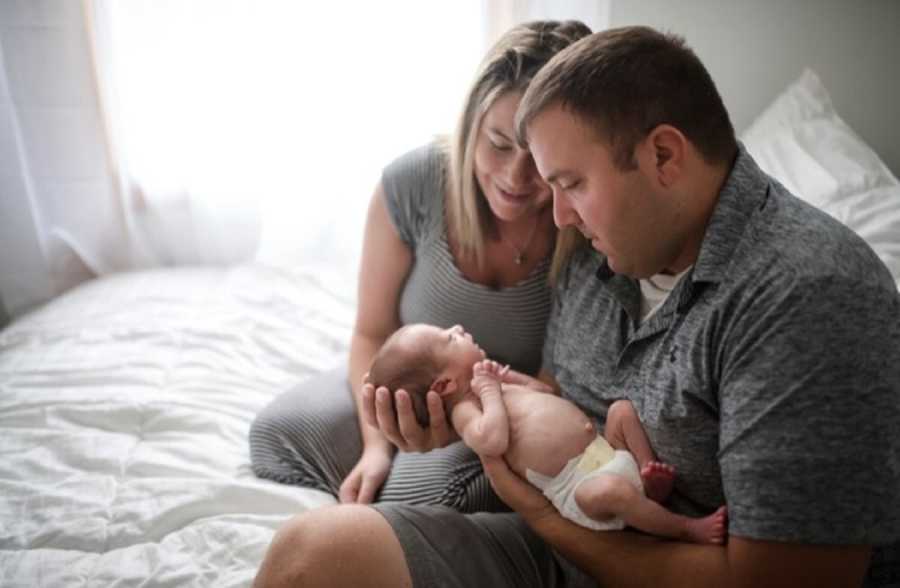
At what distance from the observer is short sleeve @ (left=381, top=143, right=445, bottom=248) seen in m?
1.41

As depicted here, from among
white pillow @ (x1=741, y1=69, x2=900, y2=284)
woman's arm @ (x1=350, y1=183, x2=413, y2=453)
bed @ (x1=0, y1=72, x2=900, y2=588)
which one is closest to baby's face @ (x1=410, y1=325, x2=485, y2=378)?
woman's arm @ (x1=350, y1=183, x2=413, y2=453)

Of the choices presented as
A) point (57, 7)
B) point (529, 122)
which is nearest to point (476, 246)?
point (529, 122)

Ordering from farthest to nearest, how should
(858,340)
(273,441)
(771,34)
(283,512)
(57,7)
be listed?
(57,7) < (771,34) < (273,441) < (283,512) < (858,340)

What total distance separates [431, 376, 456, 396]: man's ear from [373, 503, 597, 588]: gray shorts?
0.77 feet

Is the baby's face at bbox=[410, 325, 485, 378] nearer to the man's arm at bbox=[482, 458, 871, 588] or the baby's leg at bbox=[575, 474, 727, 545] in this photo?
the man's arm at bbox=[482, 458, 871, 588]

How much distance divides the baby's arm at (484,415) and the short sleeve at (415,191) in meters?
0.33

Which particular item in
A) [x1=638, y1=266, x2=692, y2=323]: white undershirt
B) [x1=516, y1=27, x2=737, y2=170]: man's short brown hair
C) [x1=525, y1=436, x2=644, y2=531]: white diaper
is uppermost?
[x1=516, y1=27, x2=737, y2=170]: man's short brown hair

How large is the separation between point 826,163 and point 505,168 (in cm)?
78

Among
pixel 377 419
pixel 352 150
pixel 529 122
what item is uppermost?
pixel 529 122

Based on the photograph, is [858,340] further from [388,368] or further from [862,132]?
[862,132]

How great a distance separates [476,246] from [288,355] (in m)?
0.61

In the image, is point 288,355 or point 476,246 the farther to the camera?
point 288,355

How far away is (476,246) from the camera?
1379 mm

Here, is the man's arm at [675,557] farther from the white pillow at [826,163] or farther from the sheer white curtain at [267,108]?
the sheer white curtain at [267,108]
